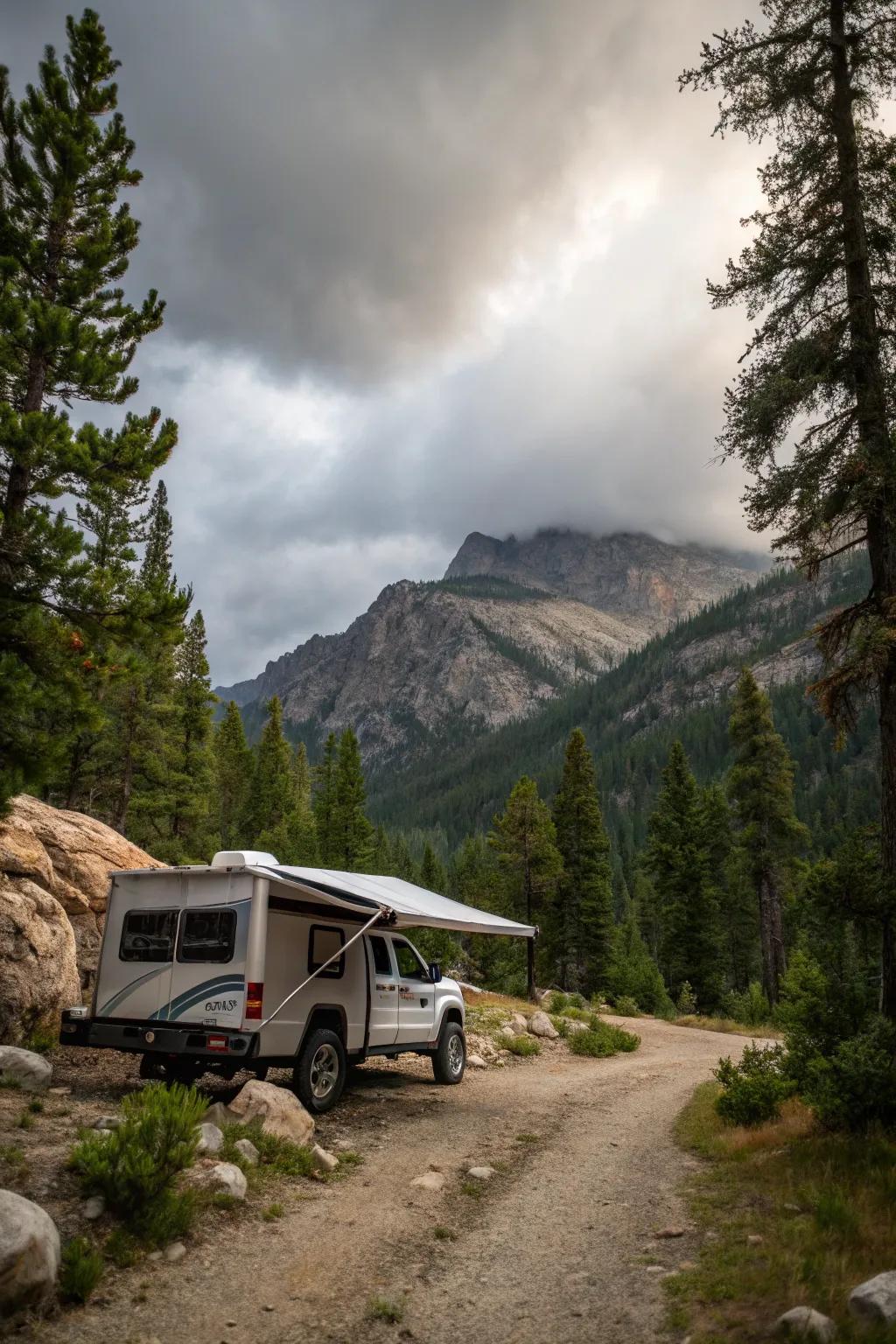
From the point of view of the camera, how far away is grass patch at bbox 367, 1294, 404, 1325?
511 centimetres

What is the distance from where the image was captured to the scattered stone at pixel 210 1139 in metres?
7.43

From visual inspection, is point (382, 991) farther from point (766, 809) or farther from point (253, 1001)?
point (766, 809)

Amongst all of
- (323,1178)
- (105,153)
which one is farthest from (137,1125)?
(105,153)

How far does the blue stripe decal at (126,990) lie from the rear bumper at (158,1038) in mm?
109

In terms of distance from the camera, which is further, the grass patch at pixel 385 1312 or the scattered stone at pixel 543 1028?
the scattered stone at pixel 543 1028

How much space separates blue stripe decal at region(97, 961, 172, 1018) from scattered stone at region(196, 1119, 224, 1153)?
8.67 feet

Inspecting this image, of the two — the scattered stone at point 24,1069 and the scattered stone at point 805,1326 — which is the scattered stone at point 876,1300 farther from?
the scattered stone at point 24,1069

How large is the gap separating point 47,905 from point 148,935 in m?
3.74

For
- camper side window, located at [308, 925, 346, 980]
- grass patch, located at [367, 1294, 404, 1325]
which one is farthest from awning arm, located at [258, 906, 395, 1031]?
grass patch, located at [367, 1294, 404, 1325]

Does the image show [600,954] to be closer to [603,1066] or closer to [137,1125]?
[603,1066]

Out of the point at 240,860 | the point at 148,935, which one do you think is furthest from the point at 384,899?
the point at 148,935

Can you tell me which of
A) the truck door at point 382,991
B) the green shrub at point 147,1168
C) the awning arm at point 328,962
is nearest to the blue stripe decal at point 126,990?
the awning arm at point 328,962

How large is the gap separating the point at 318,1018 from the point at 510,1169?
330 centimetres

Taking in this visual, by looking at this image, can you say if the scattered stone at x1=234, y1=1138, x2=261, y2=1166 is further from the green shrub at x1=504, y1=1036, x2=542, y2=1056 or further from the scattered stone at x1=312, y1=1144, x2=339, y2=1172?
the green shrub at x1=504, y1=1036, x2=542, y2=1056
